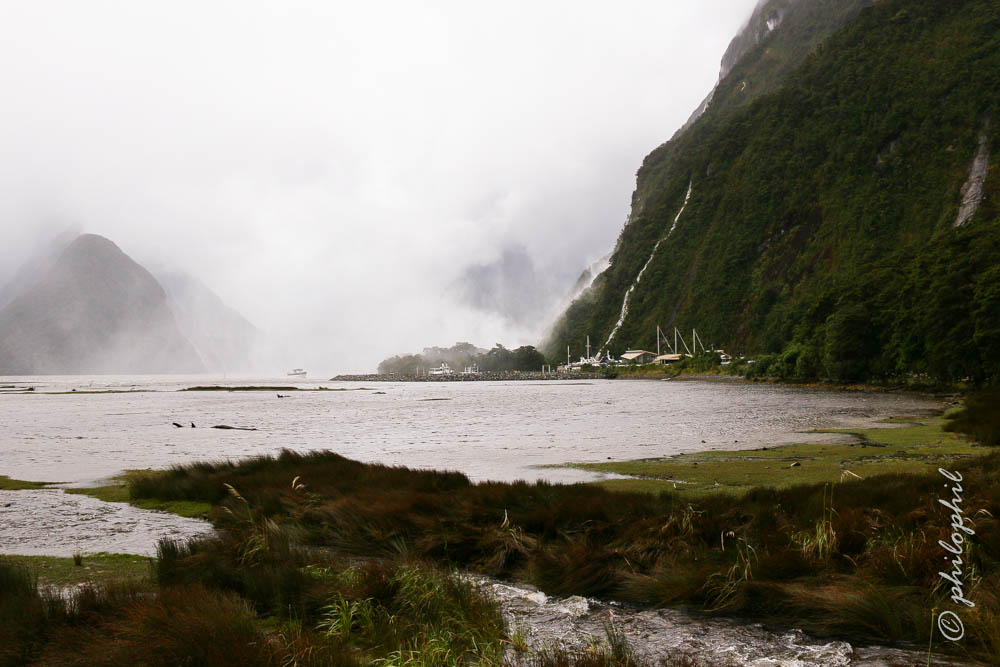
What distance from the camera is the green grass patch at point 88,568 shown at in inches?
284

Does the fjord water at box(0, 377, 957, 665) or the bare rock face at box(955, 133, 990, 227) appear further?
the bare rock face at box(955, 133, 990, 227)

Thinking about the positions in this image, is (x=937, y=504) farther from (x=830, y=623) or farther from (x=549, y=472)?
(x=549, y=472)

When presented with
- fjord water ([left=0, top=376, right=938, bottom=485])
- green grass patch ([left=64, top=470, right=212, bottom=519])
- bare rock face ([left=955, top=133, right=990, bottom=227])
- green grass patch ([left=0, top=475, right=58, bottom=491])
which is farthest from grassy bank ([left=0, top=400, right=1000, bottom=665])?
bare rock face ([left=955, top=133, right=990, bottom=227])

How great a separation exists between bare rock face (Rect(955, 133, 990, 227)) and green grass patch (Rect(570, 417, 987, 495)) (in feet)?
357

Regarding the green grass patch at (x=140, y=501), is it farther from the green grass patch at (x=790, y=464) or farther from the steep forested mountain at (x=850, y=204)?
the steep forested mountain at (x=850, y=204)

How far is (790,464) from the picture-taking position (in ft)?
49.4

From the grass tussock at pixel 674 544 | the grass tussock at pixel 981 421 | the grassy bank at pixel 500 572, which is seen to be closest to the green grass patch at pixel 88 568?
the grassy bank at pixel 500 572

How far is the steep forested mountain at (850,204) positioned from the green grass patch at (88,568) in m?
57.7

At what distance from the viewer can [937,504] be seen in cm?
791

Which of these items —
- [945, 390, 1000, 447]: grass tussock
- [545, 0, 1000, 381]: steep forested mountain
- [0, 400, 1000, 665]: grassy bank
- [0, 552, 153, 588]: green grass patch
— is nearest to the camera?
[0, 400, 1000, 665]: grassy bank

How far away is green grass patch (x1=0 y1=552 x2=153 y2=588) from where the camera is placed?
23.7 feet

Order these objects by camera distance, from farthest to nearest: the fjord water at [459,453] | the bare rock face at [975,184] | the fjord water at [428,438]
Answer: the bare rock face at [975,184] < the fjord water at [428,438] < the fjord water at [459,453]

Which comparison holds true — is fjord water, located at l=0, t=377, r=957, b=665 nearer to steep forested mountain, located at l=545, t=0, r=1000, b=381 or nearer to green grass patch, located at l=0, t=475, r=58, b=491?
green grass patch, located at l=0, t=475, r=58, b=491

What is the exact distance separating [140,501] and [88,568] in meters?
6.49
